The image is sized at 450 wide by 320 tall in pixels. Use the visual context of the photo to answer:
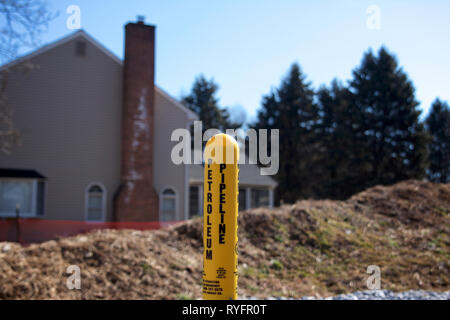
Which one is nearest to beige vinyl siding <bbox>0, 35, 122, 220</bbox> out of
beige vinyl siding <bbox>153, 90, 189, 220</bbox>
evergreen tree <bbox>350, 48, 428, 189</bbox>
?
beige vinyl siding <bbox>153, 90, 189, 220</bbox>

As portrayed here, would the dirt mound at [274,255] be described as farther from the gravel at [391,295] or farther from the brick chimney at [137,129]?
the brick chimney at [137,129]

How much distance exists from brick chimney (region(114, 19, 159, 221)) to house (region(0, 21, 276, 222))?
0.15ft

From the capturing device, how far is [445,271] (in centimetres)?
1227

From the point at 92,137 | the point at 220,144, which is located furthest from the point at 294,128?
the point at 220,144

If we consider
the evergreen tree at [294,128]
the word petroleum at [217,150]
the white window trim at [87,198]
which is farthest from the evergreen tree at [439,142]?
the white window trim at [87,198]

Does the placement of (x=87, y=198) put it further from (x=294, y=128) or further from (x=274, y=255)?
(x=294, y=128)

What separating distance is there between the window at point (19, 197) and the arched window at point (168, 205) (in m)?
5.58

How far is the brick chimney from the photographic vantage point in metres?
21.1

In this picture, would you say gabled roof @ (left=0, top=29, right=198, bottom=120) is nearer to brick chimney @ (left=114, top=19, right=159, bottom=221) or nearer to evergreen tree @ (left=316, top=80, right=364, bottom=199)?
brick chimney @ (left=114, top=19, right=159, bottom=221)

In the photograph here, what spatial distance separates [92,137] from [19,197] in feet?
12.7

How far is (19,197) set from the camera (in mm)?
19297
